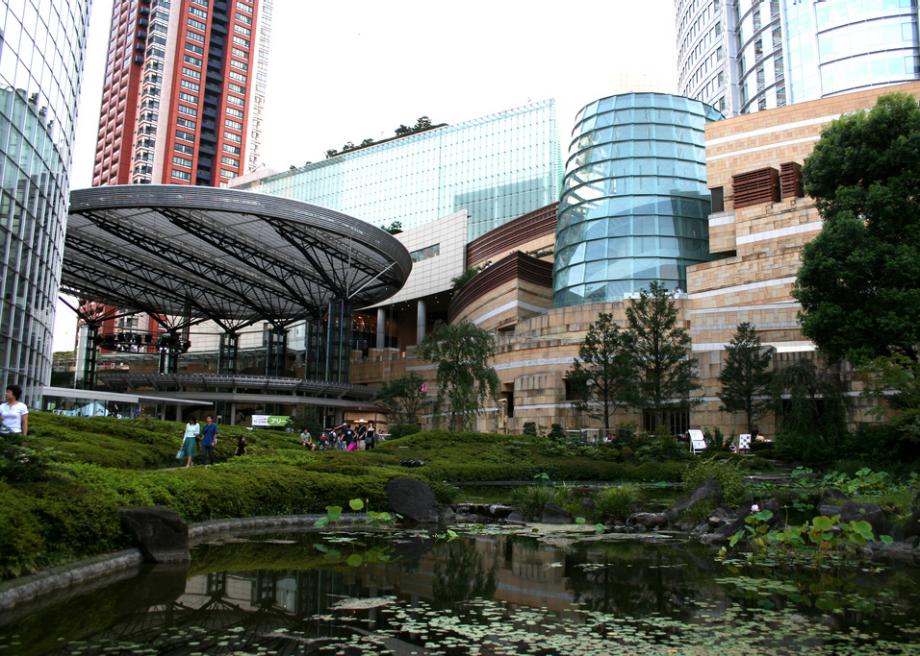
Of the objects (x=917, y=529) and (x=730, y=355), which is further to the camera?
(x=730, y=355)

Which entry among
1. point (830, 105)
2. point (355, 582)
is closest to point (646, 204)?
point (830, 105)

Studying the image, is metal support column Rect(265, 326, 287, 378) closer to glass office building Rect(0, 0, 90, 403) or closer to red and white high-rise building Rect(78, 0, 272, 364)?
red and white high-rise building Rect(78, 0, 272, 364)

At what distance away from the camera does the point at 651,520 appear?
15.9 meters

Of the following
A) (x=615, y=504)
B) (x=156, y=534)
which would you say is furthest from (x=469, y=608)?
(x=615, y=504)

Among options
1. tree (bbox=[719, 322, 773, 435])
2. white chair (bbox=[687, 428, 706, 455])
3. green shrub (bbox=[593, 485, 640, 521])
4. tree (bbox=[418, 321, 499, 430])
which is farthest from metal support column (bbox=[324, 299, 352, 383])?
green shrub (bbox=[593, 485, 640, 521])

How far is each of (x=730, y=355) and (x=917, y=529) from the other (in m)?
26.7

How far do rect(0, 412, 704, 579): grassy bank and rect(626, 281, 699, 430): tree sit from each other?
584 cm

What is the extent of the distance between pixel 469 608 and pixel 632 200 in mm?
48862

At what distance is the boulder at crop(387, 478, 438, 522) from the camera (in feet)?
53.6

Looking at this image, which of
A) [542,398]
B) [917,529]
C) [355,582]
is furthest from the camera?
[542,398]

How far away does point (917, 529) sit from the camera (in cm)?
1189

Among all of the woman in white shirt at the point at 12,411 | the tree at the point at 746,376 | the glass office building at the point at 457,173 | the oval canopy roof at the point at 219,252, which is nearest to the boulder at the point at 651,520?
the woman in white shirt at the point at 12,411

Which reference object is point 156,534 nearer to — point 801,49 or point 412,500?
point 412,500

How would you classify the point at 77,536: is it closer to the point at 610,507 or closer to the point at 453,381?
the point at 610,507
